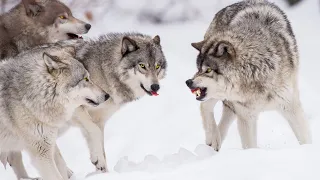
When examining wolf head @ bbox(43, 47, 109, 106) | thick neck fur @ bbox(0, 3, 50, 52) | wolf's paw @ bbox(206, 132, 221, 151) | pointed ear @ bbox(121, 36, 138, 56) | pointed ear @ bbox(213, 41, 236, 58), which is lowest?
wolf's paw @ bbox(206, 132, 221, 151)

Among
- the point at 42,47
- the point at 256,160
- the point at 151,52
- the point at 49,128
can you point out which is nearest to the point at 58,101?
the point at 49,128

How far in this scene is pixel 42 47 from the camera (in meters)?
6.17

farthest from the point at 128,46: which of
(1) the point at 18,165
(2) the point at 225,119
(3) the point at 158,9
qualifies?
(3) the point at 158,9

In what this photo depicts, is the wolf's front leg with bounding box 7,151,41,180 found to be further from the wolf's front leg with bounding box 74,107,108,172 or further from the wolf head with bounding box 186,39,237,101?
the wolf head with bounding box 186,39,237,101

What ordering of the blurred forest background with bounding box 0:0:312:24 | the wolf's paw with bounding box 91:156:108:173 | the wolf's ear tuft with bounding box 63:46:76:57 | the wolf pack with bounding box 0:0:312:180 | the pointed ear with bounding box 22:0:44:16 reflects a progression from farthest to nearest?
the blurred forest background with bounding box 0:0:312:24, the pointed ear with bounding box 22:0:44:16, the wolf's paw with bounding box 91:156:108:173, the wolf's ear tuft with bounding box 63:46:76:57, the wolf pack with bounding box 0:0:312:180

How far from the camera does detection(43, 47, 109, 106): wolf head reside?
5500 millimetres

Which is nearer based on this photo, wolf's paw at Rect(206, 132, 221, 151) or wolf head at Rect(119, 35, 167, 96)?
wolf head at Rect(119, 35, 167, 96)

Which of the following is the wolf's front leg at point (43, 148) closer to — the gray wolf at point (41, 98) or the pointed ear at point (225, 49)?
the gray wolf at point (41, 98)

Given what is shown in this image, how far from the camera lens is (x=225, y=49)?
5.91 m

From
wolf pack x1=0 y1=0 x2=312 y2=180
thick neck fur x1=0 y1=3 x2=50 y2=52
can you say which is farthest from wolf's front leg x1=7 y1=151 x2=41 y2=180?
thick neck fur x1=0 y1=3 x2=50 y2=52

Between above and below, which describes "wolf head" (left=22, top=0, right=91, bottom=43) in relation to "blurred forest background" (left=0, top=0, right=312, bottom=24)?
below

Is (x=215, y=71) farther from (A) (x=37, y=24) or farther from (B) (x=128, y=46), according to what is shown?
(A) (x=37, y=24)

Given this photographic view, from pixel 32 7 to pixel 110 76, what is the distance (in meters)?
1.33

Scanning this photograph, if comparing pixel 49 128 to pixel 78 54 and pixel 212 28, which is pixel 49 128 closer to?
pixel 78 54
